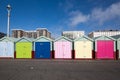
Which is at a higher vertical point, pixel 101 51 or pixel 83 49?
pixel 83 49

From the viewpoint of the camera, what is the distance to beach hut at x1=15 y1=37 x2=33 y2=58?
27359 millimetres

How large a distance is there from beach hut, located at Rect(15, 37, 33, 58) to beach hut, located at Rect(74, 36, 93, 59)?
6838mm

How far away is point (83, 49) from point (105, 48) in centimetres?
317

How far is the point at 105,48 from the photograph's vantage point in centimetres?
2650

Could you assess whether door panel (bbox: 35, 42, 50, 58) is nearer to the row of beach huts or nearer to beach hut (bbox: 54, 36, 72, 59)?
the row of beach huts

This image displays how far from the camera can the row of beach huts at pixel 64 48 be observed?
1044 inches

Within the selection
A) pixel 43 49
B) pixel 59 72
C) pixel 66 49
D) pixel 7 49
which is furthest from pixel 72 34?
pixel 59 72

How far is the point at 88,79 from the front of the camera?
10.1 meters

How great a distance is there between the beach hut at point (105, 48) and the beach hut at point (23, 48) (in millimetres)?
9853

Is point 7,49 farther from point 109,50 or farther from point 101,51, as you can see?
point 109,50


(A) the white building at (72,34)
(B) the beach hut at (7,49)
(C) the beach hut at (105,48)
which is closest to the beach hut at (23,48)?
(B) the beach hut at (7,49)

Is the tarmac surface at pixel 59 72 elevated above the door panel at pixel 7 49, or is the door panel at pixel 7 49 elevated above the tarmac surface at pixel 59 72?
the door panel at pixel 7 49

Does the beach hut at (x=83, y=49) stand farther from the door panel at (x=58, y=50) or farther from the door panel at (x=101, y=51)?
the door panel at (x=58, y=50)

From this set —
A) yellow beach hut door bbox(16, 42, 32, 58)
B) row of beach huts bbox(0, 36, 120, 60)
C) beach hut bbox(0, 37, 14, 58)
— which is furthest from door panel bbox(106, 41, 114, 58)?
beach hut bbox(0, 37, 14, 58)
